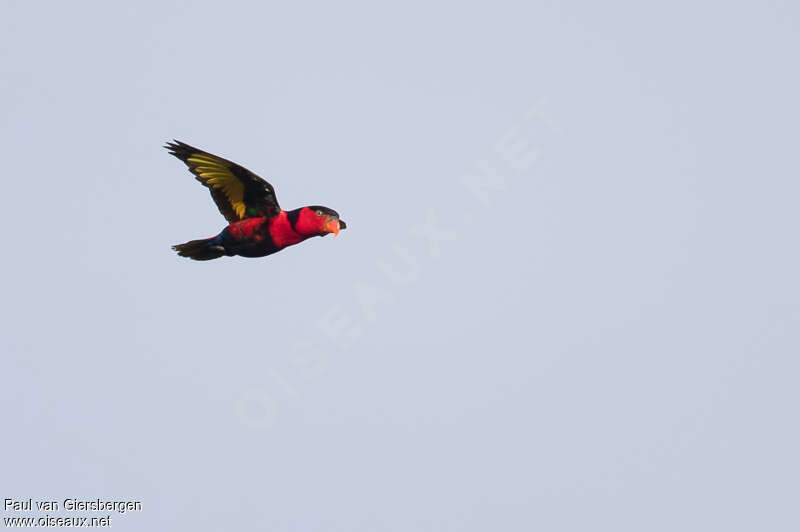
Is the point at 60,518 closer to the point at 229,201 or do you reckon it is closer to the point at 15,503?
the point at 15,503

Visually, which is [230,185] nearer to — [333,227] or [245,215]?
[245,215]

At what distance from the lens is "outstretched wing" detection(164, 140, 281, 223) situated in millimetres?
20909

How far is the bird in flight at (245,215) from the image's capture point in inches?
818

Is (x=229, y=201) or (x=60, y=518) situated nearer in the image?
(x=229, y=201)

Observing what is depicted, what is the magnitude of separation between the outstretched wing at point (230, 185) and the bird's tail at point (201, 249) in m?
0.68

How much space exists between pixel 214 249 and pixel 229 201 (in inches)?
43.7

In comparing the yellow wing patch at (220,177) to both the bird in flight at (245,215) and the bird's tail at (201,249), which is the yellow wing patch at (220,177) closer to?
the bird in flight at (245,215)

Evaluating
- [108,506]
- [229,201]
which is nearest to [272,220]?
[229,201]

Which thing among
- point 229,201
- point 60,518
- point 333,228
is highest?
point 229,201

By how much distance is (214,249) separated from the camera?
2162cm

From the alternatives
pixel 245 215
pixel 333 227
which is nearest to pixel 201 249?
pixel 245 215

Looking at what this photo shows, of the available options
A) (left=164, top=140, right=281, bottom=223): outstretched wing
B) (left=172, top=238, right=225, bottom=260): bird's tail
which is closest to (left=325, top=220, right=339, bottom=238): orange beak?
(left=164, top=140, right=281, bottom=223): outstretched wing

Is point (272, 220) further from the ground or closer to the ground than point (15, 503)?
further from the ground

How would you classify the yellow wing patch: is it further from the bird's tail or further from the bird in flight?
the bird's tail
